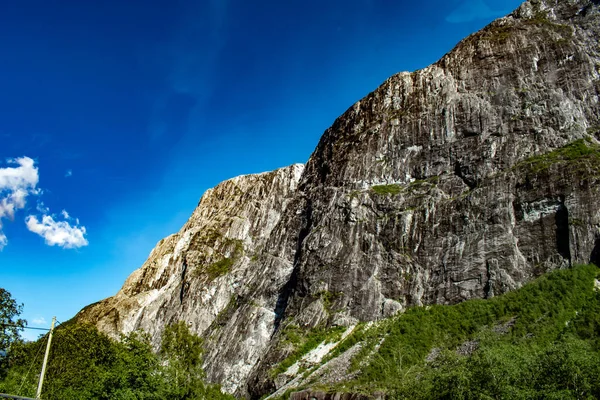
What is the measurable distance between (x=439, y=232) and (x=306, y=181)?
125 feet

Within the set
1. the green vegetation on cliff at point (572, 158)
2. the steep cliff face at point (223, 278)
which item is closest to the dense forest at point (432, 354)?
the steep cliff face at point (223, 278)

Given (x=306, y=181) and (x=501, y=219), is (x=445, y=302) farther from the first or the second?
(x=306, y=181)

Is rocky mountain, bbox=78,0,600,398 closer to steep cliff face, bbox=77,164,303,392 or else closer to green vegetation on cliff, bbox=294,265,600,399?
steep cliff face, bbox=77,164,303,392

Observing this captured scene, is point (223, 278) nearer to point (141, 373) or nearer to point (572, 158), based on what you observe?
point (141, 373)

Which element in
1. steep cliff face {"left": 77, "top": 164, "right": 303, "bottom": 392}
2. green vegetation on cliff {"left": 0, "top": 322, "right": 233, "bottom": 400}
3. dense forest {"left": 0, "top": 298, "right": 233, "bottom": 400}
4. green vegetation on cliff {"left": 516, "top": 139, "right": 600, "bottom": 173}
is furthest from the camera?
steep cliff face {"left": 77, "top": 164, "right": 303, "bottom": 392}

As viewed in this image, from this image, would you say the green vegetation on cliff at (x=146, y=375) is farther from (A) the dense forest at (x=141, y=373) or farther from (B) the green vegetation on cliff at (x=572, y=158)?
(B) the green vegetation on cliff at (x=572, y=158)

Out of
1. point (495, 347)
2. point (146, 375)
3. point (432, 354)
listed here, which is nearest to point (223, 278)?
point (432, 354)

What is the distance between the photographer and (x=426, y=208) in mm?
68812

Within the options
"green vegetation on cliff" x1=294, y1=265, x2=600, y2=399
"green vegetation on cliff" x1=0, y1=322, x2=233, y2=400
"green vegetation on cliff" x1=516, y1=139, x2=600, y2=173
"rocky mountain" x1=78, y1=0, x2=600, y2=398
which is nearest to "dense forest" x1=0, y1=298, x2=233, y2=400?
"green vegetation on cliff" x1=0, y1=322, x2=233, y2=400

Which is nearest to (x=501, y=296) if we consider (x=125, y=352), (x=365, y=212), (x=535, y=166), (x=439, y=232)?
(x=439, y=232)

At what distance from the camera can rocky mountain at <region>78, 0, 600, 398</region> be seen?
58562 millimetres

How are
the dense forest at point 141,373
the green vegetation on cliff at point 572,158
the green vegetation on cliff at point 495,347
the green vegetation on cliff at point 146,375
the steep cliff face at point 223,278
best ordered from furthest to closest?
the steep cliff face at point 223,278 < the green vegetation on cliff at point 572,158 < the green vegetation on cliff at point 146,375 < the dense forest at point 141,373 < the green vegetation on cliff at point 495,347

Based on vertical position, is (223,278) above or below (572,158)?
above

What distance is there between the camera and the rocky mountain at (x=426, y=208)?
5856 cm
